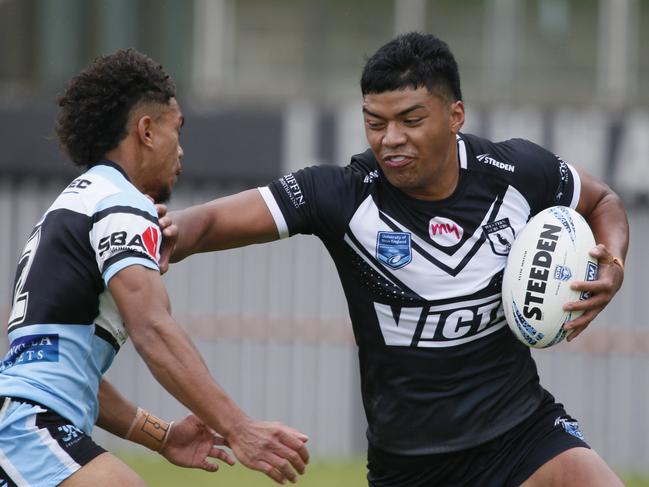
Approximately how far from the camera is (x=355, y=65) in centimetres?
1531

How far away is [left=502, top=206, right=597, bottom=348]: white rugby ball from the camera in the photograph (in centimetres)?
550

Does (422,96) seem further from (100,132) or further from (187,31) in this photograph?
(187,31)

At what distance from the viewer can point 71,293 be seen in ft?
15.5

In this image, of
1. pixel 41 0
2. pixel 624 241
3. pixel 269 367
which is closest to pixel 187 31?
pixel 41 0

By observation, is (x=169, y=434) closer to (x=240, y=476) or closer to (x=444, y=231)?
(x=444, y=231)

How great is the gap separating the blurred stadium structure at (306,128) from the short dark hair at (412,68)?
7.86 metres

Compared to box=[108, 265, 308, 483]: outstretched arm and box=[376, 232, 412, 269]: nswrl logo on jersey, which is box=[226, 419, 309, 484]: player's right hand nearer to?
box=[108, 265, 308, 483]: outstretched arm

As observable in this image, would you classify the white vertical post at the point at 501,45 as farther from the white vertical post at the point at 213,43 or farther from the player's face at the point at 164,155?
the player's face at the point at 164,155

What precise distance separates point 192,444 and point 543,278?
166cm

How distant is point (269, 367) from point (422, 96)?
9.08 m

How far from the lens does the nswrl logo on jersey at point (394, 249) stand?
5590mm

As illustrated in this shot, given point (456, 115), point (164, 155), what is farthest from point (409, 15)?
point (164, 155)

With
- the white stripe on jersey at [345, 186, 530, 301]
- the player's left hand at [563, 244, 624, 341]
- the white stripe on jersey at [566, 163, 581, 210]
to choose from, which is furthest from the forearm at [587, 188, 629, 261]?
the white stripe on jersey at [345, 186, 530, 301]

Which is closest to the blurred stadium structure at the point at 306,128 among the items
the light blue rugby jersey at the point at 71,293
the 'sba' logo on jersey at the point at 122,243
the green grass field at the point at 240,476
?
the green grass field at the point at 240,476
